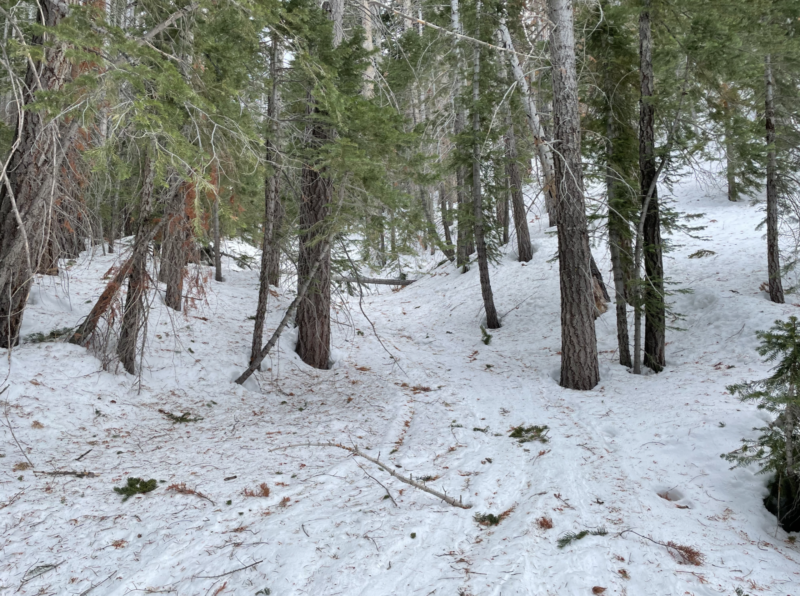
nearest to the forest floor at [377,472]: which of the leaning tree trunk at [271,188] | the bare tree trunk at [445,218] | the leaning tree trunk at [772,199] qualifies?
the leaning tree trunk at [772,199]

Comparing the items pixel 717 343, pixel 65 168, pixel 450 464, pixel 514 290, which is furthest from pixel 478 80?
pixel 450 464

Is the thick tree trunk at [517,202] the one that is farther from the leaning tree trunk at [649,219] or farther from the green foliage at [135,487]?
the green foliage at [135,487]

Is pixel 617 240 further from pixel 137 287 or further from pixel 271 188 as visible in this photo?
pixel 137 287

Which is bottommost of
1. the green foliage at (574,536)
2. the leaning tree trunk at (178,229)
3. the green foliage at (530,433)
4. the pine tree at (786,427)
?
the green foliage at (530,433)

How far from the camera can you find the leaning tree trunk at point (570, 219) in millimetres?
6746

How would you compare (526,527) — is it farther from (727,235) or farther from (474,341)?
(727,235)

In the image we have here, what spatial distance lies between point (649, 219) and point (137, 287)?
8292 mm

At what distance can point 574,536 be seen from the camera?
325 cm

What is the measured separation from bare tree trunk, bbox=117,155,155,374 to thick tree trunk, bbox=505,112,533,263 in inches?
350

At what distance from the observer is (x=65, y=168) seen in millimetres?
5965

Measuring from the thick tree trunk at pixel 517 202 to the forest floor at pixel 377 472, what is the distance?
5.95 metres

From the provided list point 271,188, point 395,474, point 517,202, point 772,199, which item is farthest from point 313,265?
point 772,199

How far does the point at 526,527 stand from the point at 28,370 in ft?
21.4

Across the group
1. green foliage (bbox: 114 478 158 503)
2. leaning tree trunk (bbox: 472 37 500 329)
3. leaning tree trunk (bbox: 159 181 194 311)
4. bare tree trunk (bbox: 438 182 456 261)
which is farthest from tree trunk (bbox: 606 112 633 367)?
green foliage (bbox: 114 478 158 503)
